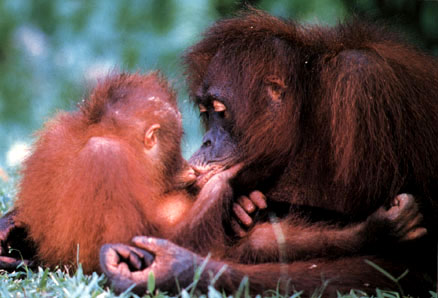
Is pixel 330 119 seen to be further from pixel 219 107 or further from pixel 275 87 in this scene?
pixel 219 107

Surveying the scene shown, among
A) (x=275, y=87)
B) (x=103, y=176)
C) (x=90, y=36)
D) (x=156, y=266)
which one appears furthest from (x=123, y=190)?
(x=90, y=36)

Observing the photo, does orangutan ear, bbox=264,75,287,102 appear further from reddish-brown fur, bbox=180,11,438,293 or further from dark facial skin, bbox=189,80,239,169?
dark facial skin, bbox=189,80,239,169

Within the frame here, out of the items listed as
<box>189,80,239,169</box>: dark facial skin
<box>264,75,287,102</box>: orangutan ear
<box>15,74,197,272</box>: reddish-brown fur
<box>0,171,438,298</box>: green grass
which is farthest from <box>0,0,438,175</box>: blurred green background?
<box>0,171,438,298</box>: green grass

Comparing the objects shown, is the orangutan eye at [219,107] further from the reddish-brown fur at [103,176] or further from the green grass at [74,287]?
the green grass at [74,287]

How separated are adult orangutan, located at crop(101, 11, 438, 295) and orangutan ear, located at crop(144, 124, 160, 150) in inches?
12.7

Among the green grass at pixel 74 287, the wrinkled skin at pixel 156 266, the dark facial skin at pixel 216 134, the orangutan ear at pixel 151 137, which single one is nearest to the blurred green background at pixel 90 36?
the dark facial skin at pixel 216 134

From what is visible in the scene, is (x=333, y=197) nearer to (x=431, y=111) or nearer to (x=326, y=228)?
(x=326, y=228)

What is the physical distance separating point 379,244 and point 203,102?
1341 mm

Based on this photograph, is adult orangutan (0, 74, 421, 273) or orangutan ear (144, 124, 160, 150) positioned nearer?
adult orangutan (0, 74, 421, 273)

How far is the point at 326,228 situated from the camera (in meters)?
3.43

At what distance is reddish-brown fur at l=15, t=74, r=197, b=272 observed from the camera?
307cm

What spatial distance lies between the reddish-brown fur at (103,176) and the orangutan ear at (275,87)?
0.55 metres

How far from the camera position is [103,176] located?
308 centimetres

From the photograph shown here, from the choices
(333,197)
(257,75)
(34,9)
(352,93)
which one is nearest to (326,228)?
(333,197)
